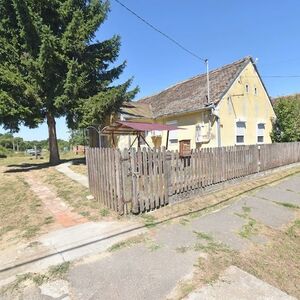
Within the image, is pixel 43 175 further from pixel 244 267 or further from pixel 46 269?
pixel 244 267

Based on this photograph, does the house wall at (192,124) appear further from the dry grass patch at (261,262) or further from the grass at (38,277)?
the grass at (38,277)

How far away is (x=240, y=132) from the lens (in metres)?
15.9

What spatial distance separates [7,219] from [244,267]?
504 cm

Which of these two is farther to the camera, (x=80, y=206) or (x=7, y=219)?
(x=80, y=206)

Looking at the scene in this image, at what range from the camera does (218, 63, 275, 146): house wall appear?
14.7 meters

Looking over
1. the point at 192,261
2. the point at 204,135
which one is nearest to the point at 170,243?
the point at 192,261

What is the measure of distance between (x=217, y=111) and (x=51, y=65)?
891 cm

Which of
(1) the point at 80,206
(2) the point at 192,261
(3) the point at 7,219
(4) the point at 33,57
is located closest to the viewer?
(2) the point at 192,261

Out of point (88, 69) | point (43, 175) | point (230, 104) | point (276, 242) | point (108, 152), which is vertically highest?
point (88, 69)

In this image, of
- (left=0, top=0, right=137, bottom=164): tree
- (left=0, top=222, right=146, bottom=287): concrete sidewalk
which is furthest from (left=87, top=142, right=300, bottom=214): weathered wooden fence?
(left=0, top=0, right=137, bottom=164): tree

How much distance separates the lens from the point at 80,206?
270 inches

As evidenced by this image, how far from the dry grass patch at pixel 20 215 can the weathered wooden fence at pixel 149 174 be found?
1.55 meters

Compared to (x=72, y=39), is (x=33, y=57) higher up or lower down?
lower down

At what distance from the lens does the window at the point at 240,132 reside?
618 inches
